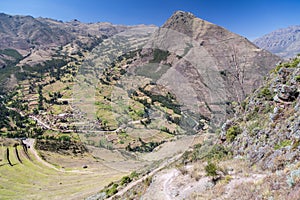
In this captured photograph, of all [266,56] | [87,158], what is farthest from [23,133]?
[266,56]

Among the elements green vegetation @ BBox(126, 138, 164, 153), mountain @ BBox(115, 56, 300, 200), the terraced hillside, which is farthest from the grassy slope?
green vegetation @ BBox(126, 138, 164, 153)

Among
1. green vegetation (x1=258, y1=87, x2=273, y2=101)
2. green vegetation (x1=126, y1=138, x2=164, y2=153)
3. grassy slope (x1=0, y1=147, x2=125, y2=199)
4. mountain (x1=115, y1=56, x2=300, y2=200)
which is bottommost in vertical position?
green vegetation (x1=126, y1=138, x2=164, y2=153)

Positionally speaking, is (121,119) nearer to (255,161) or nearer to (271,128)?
(271,128)

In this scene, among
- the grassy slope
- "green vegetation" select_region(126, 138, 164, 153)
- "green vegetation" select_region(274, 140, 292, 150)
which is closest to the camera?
"green vegetation" select_region(274, 140, 292, 150)

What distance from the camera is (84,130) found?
11025cm

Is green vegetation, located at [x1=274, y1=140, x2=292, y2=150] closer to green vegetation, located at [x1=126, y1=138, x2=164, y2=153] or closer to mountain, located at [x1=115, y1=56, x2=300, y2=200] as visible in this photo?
mountain, located at [x1=115, y1=56, x2=300, y2=200]

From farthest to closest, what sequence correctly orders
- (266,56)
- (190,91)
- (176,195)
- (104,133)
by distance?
(266,56) → (190,91) → (104,133) → (176,195)

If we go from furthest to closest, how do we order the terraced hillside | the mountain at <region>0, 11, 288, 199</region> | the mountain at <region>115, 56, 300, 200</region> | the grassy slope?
the mountain at <region>0, 11, 288, 199</region>
the terraced hillside
the grassy slope
the mountain at <region>115, 56, 300, 200</region>

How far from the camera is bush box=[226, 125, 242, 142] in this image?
20875 millimetres

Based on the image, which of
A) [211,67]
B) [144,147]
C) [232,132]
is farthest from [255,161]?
[211,67]

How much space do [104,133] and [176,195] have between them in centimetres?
9363

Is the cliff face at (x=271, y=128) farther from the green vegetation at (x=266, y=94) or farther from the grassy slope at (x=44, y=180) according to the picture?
the grassy slope at (x=44, y=180)

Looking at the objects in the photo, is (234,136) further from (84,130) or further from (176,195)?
(84,130)

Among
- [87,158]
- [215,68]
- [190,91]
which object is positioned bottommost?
[87,158]
